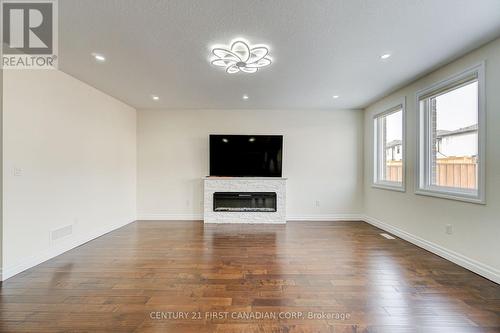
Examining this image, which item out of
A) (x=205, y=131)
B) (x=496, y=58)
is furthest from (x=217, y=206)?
(x=496, y=58)

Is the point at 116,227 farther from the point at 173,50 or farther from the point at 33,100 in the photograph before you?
the point at 173,50

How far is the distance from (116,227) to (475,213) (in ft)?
18.8

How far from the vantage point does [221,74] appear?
334cm

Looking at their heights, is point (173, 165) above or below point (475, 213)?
above

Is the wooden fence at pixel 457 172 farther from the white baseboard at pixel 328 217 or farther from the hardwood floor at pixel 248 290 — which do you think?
the white baseboard at pixel 328 217

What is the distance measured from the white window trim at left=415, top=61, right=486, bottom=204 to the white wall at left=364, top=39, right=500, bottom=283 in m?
0.05

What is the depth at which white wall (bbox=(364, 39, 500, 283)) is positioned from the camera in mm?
2486

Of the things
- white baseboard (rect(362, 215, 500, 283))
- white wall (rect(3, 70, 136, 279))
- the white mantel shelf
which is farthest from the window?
white wall (rect(3, 70, 136, 279))

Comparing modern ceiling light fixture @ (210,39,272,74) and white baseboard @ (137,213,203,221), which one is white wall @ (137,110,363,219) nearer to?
white baseboard @ (137,213,203,221)

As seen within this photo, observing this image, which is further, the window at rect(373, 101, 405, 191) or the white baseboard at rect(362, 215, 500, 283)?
the window at rect(373, 101, 405, 191)

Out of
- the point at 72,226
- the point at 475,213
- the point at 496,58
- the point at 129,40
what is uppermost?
the point at 129,40

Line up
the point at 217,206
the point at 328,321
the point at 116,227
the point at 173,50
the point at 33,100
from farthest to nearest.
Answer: the point at 217,206, the point at 116,227, the point at 33,100, the point at 173,50, the point at 328,321

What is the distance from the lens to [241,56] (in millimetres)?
2693

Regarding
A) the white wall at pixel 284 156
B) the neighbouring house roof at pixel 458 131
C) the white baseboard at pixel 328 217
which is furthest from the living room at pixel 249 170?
the white wall at pixel 284 156
